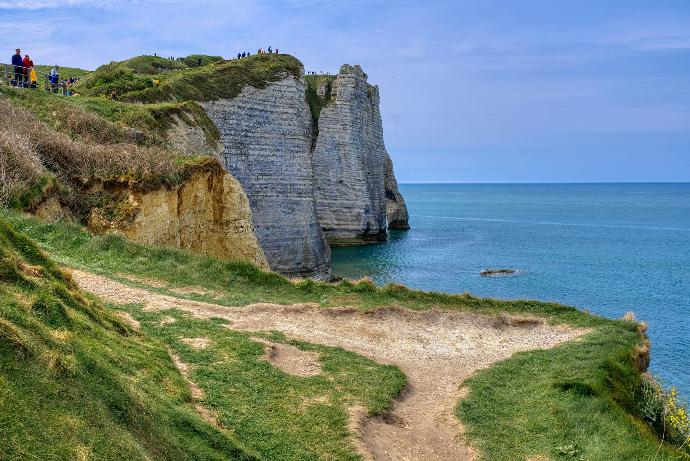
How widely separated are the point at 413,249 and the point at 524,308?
4247 centimetres

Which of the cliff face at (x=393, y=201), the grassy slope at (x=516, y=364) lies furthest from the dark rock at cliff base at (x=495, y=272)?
the grassy slope at (x=516, y=364)

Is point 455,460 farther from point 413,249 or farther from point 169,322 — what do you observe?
point 413,249

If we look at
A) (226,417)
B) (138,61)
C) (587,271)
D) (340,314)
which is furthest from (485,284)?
(226,417)

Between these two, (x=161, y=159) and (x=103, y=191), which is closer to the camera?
(x=103, y=191)

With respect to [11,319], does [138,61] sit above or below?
above

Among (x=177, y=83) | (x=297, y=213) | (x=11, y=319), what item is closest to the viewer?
(x=11, y=319)

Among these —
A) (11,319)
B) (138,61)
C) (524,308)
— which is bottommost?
(524,308)

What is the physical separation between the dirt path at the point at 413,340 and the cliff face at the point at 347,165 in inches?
1518

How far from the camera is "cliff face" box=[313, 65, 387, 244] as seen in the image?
55.9 m

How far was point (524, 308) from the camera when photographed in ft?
63.9

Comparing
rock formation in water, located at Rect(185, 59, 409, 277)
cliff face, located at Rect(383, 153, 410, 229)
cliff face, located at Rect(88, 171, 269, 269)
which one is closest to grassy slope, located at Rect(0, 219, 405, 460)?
cliff face, located at Rect(88, 171, 269, 269)

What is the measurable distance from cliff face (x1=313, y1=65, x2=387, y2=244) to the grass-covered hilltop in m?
28.6

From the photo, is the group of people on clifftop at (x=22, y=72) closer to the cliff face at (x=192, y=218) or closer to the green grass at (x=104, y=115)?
the green grass at (x=104, y=115)

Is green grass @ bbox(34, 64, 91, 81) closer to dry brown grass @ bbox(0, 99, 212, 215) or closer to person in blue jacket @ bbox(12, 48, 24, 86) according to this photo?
person in blue jacket @ bbox(12, 48, 24, 86)
